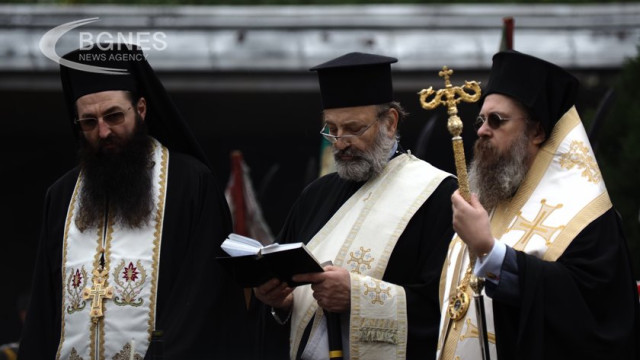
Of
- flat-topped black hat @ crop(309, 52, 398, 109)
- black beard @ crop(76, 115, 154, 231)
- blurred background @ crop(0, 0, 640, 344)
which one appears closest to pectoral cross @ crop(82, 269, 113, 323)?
black beard @ crop(76, 115, 154, 231)

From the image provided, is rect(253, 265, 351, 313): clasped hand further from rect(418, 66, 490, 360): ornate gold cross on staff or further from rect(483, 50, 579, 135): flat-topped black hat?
rect(483, 50, 579, 135): flat-topped black hat

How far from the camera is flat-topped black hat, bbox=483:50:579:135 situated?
578 cm

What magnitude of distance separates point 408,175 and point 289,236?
75 centimetres

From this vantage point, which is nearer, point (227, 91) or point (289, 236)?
point (289, 236)

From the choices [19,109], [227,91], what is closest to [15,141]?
[19,109]

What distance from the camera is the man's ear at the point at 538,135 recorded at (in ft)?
19.2

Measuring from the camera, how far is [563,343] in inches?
212

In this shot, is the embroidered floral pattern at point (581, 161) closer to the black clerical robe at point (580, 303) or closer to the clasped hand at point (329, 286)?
the black clerical robe at point (580, 303)

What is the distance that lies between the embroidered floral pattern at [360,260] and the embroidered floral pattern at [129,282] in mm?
1058

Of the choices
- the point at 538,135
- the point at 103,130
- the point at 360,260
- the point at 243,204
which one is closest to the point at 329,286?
the point at 360,260

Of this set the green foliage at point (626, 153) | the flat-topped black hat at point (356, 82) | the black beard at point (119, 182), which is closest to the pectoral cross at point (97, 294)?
the black beard at point (119, 182)

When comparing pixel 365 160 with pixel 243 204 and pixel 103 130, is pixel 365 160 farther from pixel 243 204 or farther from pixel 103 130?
pixel 243 204

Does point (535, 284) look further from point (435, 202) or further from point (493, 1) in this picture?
point (493, 1)

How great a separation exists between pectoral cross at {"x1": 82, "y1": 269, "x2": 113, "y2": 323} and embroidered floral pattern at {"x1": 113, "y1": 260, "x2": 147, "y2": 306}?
50 millimetres
